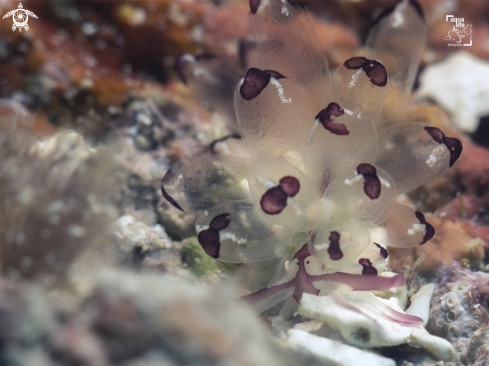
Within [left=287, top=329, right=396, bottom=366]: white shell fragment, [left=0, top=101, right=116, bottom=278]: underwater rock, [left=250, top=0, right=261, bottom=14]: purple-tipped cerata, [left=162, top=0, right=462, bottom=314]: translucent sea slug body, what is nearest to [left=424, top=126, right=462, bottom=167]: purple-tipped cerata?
[left=162, top=0, right=462, bottom=314]: translucent sea slug body

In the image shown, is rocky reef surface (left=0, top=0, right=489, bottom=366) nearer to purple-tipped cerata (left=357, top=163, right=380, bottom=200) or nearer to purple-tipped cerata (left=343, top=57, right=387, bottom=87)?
purple-tipped cerata (left=357, top=163, right=380, bottom=200)

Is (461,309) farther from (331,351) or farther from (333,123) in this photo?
(333,123)

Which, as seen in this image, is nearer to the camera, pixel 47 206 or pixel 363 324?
pixel 47 206

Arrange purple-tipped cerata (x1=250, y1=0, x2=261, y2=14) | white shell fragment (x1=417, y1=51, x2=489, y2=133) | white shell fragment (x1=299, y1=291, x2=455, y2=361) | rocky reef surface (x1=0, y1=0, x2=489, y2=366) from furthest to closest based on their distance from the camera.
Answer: white shell fragment (x1=417, y1=51, x2=489, y2=133) < purple-tipped cerata (x1=250, y1=0, x2=261, y2=14) < white shell fragment (x1=299, y1=291, x2=455, y2=361) < rocky reef surface (x1=0, y1=0, x2=489, y2=366)

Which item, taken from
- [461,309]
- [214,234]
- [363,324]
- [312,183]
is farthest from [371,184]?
[461,309]

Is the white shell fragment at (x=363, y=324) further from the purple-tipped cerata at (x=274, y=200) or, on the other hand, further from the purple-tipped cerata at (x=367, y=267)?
the purple-tipped cerata at (x=274, y=200)

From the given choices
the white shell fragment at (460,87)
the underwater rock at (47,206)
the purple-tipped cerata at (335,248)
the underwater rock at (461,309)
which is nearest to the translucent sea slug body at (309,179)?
the purple-tipped cerata at (335,248)

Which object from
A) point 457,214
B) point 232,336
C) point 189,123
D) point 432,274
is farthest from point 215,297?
point 457,214
